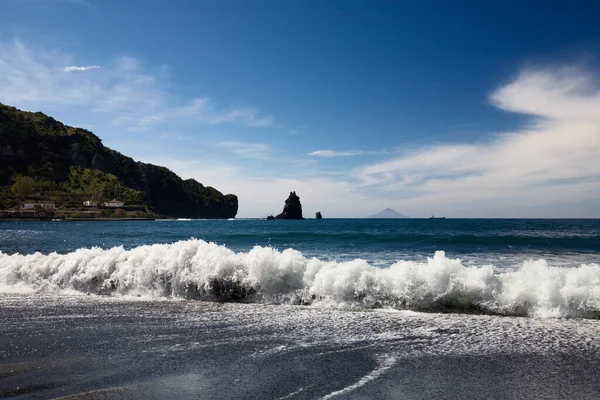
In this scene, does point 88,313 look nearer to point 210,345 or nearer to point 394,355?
point 210,345

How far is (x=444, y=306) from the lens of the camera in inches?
414

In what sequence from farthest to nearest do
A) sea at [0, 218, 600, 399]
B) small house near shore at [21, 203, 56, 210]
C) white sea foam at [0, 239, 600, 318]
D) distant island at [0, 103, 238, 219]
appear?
1. distant island at [0, 103, 238, 219]
2. small house near shore at [21, 203, 56, 210]
3. white sea foam at [0, 239, 600, 318]
4. sea at [0, 218, 600, 399]

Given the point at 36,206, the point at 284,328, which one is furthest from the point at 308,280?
the point at 36,206

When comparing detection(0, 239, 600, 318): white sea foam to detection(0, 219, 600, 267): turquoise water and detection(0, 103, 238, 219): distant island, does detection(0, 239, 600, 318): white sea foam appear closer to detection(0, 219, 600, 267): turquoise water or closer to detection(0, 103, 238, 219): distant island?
detection(0, 219, 600, 267): turquoise water

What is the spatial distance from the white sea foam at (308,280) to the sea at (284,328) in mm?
42

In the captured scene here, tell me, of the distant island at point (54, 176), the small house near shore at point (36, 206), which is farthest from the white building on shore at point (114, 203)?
the small house near shore at point (36, 206)

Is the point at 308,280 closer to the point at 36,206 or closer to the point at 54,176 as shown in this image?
the point at 36,206

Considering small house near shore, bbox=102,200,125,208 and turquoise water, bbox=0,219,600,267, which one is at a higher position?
small house near shore, bbox=102,200,125,208

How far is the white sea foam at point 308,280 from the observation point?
33.2 feet

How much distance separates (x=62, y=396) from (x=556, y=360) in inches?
274

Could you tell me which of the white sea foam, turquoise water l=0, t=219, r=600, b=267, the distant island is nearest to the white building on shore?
Answer: the distant island

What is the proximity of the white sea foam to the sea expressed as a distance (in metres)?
0.04

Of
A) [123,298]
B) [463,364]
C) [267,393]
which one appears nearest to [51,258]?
[123,298]

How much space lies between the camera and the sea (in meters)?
5.37
